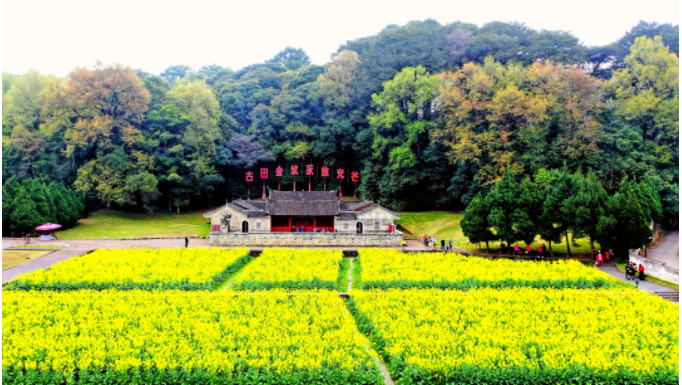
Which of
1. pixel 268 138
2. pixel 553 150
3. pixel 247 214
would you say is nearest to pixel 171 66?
pixel 268 138

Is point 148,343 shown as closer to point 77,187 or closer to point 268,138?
point 77,187

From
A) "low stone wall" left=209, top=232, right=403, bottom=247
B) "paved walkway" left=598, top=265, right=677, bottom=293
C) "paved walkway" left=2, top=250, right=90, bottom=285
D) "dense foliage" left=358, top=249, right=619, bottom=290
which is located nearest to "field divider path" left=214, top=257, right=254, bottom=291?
"low stone wall" left=209, top=232, right=403, bottom=247

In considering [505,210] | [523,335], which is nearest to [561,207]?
[505,210]

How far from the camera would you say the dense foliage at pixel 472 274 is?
73.1 ft

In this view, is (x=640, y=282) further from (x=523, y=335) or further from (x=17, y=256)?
(x=17, y=256)

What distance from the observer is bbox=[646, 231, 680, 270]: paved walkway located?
87.9 feet

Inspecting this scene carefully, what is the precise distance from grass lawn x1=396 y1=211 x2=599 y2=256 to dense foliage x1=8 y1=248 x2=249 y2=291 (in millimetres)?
16716

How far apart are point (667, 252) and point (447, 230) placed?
618 inches

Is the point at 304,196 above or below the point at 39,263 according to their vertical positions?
above

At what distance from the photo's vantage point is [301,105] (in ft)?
190

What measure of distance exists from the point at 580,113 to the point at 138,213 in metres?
43.1

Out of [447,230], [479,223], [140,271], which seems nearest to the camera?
[140,271]

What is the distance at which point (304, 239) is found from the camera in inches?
1382

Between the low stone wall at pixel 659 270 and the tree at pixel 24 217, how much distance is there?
133ft
